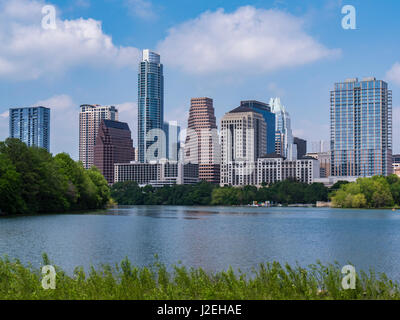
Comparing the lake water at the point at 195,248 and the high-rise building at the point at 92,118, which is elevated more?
the high-rise building at the point at 92,118

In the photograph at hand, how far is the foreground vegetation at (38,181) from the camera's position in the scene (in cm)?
8969

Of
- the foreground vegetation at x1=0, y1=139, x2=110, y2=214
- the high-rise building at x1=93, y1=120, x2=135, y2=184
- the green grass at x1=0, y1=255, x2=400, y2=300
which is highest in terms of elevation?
the high-rise building at x1=93, y1=120, x2=135, y2=184

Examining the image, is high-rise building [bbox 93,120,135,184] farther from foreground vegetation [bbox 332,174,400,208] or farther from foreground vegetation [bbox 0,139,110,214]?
foreground vegetation [bbox 332,174,400,208]

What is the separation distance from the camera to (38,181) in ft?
321

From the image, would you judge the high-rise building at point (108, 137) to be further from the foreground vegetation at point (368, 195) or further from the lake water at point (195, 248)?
the foreground vegetation at point (368, 195)

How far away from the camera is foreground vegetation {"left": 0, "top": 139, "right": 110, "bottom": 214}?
89.7 meters

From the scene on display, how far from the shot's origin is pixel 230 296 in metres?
14.4

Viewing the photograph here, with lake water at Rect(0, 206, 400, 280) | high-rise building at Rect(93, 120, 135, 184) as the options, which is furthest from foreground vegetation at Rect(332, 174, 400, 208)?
lake water at Rect(0, 206, 400, 280)

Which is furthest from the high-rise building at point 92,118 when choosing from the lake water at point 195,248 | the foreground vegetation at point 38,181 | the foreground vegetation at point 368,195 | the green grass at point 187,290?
the green grass at point 187,290

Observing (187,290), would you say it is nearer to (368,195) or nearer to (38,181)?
(38,181)

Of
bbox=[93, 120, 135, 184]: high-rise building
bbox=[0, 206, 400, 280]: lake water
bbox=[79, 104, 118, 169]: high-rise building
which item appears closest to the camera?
bbox=[0, 206, 400, 280]: lake water

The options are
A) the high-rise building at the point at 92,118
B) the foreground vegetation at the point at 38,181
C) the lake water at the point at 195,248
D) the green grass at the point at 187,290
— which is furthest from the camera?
the high-rise building at the point at 92,118

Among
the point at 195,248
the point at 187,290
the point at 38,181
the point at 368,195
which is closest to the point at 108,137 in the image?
the point at 38,181
